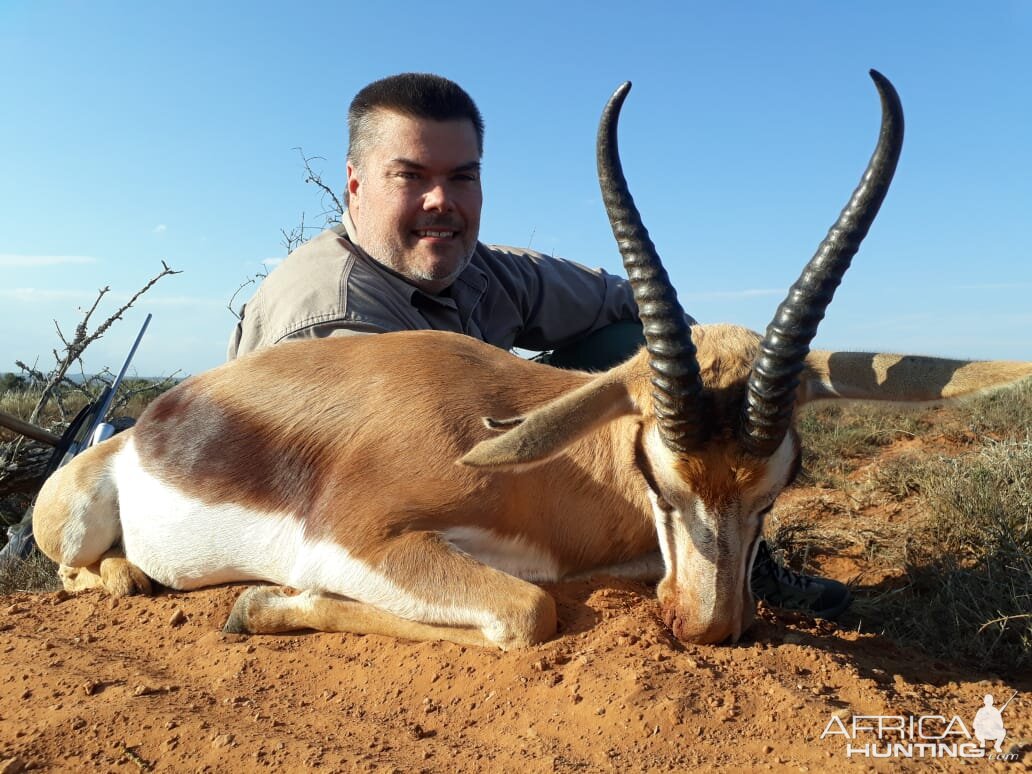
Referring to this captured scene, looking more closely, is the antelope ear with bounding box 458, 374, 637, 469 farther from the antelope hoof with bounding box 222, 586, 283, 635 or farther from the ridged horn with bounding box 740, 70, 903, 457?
the antelope hoof with bounding box 222, 586, 283, 635

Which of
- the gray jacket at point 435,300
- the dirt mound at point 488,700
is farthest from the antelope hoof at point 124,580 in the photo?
the gray jacket at point 435,300

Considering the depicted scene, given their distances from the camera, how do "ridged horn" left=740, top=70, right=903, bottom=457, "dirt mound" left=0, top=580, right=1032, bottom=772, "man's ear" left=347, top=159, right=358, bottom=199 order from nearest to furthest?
"dirt mound" left=0, top=580, right=1032, bottom=772 < "ridged horn" left=740, top=70, right=903, bottom=457 < "man's ear" left=347, top=159, right=358, bottom=199

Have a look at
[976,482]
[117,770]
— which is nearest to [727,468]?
[117,770]

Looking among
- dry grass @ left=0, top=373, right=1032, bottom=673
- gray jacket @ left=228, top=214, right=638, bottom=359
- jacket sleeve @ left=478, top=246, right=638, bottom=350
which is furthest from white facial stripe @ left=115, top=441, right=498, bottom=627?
jacket sleeve @ left=478, top=246, right=638, bottom=350

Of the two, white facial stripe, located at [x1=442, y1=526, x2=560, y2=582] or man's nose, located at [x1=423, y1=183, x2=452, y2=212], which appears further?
man's nose, located at [x1=423, y1=183, x2=452, y2=212]

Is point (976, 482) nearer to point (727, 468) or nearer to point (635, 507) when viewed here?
point (635, 507)

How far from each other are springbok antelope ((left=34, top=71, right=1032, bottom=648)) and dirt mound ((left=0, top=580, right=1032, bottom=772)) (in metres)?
0.20

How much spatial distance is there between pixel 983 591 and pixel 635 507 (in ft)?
6.38

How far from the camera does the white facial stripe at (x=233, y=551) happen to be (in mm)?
3562

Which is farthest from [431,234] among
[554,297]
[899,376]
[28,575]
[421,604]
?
[28,575]

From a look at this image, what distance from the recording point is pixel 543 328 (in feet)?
23.8

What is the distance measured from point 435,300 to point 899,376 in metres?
3.55

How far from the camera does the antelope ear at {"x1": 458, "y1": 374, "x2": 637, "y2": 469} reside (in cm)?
290

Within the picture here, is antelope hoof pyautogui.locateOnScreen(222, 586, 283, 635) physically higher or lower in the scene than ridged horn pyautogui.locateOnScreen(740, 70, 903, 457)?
lower
